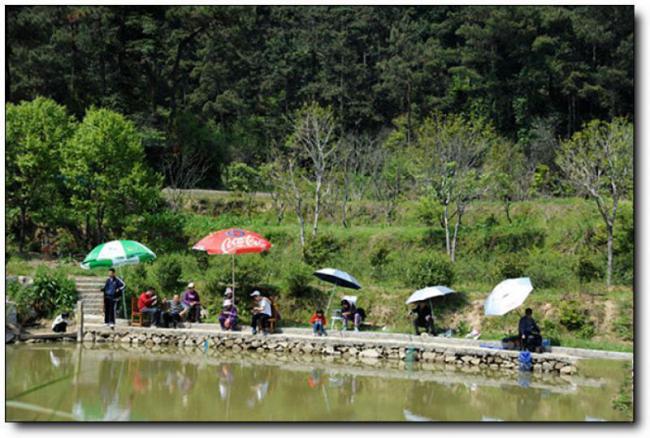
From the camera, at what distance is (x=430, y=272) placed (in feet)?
57.5

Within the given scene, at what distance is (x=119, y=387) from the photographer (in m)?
12.1

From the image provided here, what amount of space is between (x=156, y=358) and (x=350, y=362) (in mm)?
3656

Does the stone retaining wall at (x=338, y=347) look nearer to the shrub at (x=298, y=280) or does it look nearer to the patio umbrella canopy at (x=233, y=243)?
the patio umbrella canopy at (x=233, y=243)

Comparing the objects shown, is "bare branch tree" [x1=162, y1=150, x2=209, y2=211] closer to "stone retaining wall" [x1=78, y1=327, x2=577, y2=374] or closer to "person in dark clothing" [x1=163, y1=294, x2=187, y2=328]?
"person in dark clothing" [x1=163, y1=294, x2=187, y2=328]

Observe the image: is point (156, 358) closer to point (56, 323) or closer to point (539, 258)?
point (56, 323)

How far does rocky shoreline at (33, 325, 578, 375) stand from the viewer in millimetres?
14234

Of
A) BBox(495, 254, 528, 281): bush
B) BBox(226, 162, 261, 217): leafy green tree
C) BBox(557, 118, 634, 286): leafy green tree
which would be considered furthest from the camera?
BBox(226, 162, 261, 217): leafy green tree

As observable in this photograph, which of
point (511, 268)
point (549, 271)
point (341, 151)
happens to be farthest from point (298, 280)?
point (341, 151)

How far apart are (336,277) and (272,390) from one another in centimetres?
465

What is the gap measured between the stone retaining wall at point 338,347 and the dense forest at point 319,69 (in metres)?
13.4

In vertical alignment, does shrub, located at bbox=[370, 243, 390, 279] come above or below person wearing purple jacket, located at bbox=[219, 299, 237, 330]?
above

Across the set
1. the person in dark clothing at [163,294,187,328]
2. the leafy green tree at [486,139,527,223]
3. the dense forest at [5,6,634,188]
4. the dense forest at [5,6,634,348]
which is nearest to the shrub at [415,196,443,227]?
the dense forest at [5,6,634,348]

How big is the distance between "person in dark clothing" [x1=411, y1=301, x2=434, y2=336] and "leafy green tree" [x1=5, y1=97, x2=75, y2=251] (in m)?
11.7

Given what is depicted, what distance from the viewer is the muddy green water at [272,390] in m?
10.4
